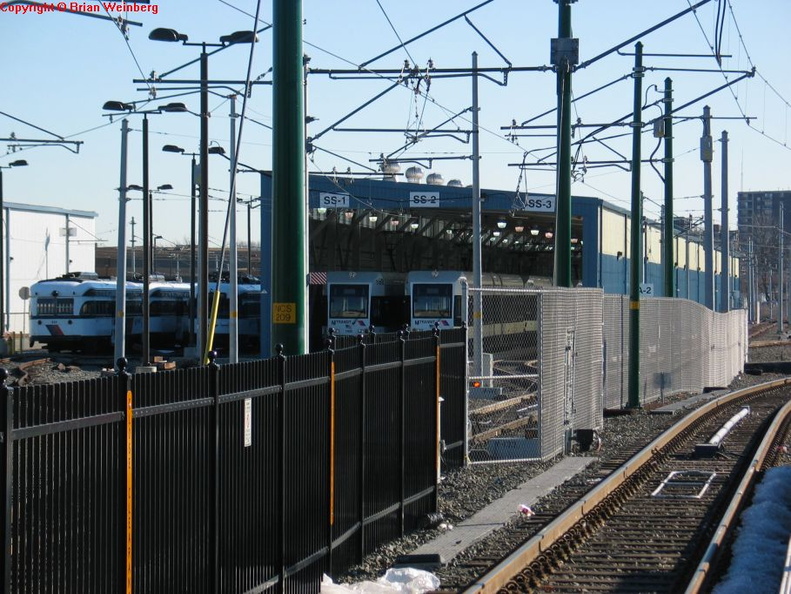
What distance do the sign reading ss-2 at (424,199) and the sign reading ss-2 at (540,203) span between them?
3.47m

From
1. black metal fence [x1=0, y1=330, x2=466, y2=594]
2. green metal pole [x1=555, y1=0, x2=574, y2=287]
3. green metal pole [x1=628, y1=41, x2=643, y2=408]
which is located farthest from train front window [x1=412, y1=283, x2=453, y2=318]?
black metal fence [x1=0, y1=330, x2=466, y2=594]

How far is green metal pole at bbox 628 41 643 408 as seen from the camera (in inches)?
986

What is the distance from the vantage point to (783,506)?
12.5m

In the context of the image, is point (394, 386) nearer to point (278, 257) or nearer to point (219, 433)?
point (278, 257)

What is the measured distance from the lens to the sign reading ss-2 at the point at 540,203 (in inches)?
1610

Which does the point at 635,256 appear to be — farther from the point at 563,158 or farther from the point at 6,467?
the point at 6,467

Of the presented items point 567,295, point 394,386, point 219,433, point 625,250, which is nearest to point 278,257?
point 394,386

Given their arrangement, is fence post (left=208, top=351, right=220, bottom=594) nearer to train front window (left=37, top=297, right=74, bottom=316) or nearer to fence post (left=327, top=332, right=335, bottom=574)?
fence post (left=327, top=332, right=335, bottom=574)

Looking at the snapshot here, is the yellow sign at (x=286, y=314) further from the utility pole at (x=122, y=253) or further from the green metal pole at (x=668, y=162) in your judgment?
the green metal pole at (x=668, y=162)

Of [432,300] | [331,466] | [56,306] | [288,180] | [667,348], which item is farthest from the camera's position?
[56,306]

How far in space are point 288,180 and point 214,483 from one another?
12.8 ft

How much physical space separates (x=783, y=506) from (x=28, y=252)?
62.3 m

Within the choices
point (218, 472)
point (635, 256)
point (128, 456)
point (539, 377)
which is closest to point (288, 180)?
Result: point (218, 472)

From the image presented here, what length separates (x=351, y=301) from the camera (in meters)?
42.8
